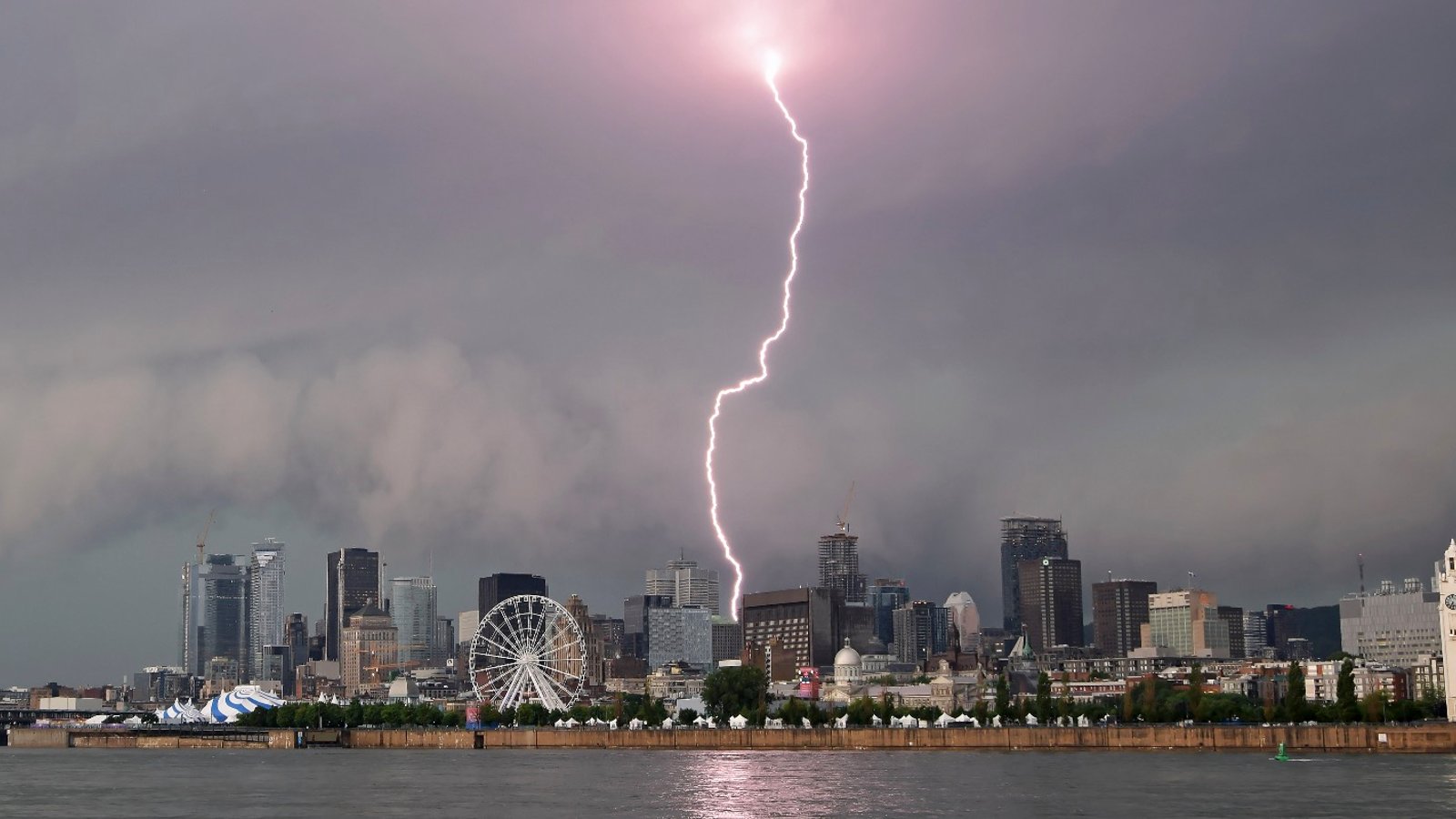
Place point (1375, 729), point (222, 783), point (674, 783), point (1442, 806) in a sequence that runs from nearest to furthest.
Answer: point (1442, 806) < point (674, 783) < point (222, 783) < point (1375, 729)

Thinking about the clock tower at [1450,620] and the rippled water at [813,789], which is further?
the clock tower at [1450,620]

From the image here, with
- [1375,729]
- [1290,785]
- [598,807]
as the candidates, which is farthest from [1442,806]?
[1375,729]

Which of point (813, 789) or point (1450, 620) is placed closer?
point (813, 789)

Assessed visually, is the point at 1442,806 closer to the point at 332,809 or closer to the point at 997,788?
the point at 997,788

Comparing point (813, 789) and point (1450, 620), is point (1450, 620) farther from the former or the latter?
point (813, 789)

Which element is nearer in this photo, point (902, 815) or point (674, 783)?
point (902, 815)

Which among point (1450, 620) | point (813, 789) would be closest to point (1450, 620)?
point (1450, 620)

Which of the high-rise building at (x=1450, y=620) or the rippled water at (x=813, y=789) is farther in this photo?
the high-rise building at (x=1450, y=620)

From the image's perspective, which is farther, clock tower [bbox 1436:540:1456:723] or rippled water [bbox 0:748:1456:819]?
clock tower [bbox 1436:540:1456:723]
